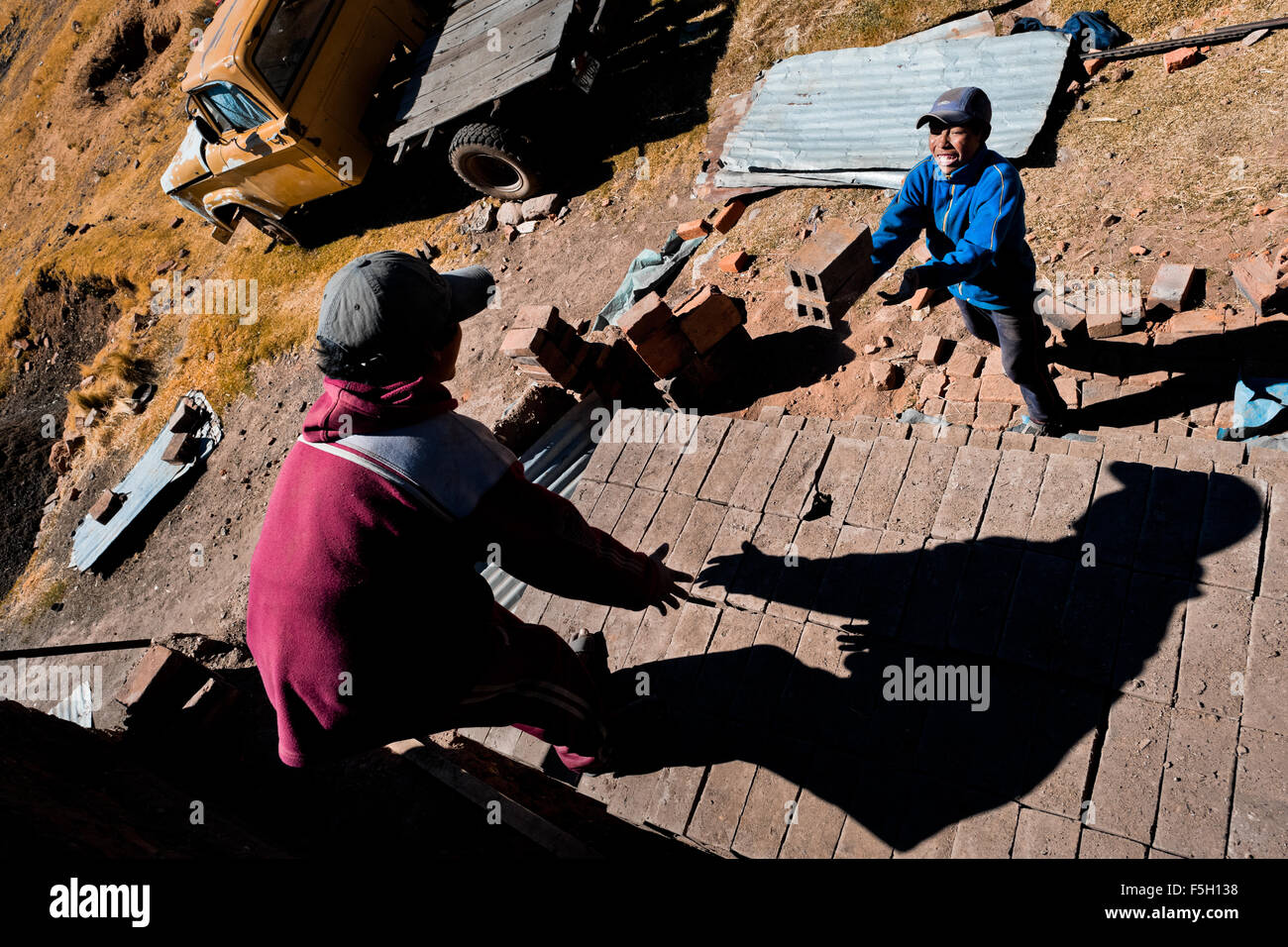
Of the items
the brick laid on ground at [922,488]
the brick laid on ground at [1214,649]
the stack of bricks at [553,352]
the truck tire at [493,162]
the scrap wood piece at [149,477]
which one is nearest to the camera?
the brick laid on ground at [1214,649]

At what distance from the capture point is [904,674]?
9.56 ft

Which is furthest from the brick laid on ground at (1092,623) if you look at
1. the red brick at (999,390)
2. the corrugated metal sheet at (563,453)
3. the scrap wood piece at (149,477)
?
the scrap wood piece at (149,477)

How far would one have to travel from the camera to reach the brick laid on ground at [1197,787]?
2.31m

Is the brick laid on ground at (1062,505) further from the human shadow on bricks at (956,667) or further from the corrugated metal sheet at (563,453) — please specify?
the corrugated metal sheet at (563,453)

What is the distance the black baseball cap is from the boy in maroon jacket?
2194 mm

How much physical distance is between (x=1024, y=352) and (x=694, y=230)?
12.4ft

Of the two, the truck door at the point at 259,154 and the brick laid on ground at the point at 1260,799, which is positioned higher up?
the truck door at the point at 259,154

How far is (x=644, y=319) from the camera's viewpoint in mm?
5559

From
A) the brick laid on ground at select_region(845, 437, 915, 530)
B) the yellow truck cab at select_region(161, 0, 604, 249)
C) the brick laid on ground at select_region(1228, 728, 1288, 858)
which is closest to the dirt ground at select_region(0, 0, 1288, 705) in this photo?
the yellow truck cab at select_region(161, 0, 604, 249)

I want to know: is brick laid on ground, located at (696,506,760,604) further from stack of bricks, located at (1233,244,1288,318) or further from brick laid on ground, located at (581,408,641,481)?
stack of bricks, located at (1233,244,1288,318)

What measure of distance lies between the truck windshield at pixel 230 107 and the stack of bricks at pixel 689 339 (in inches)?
238

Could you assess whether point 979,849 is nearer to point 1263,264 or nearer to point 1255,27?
point 1263,264
